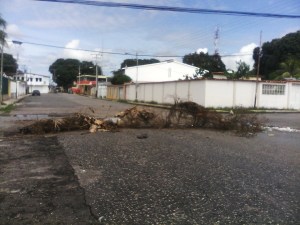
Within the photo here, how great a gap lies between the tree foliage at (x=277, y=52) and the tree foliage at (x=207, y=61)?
8.53m

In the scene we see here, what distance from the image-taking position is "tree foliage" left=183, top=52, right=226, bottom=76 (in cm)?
7254

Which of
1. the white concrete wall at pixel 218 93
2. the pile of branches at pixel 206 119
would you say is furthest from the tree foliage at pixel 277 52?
the pile of branches at pixel 206 119

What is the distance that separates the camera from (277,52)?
78250 mm

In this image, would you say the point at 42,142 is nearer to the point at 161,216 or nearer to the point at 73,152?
the point at 73,152

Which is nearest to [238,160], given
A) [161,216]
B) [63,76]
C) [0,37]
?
[161,216]

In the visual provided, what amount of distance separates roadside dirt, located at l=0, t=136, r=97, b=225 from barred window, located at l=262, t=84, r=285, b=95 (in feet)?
99.9

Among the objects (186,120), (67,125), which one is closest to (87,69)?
(186,120)

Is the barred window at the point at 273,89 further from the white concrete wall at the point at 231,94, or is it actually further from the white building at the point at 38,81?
the white building at the point at 38,81

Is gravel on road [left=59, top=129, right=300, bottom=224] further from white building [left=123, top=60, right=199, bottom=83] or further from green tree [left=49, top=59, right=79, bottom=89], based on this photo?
green tree [left=49, top=59, right=79, bottom=89]

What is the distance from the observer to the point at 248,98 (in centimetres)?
3778

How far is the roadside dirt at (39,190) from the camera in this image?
5.55 meters

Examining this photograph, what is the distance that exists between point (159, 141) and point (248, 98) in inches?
1031

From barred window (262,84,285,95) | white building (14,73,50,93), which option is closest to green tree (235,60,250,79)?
barred window (262,84,285,95)

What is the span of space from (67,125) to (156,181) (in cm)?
880
